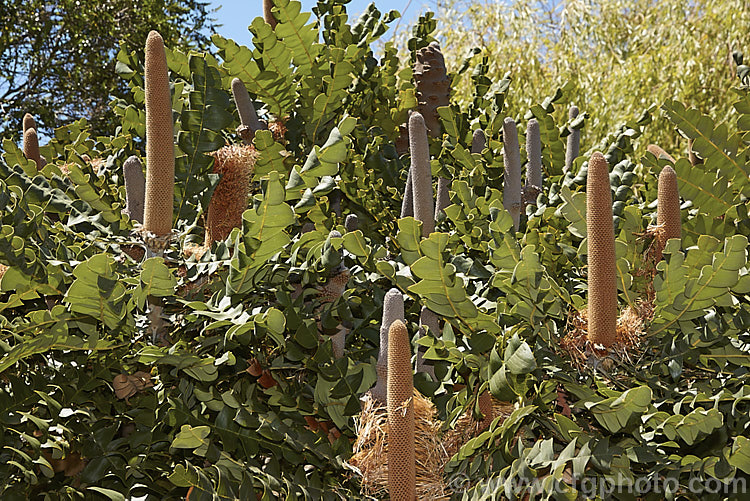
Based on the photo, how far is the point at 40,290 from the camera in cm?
75

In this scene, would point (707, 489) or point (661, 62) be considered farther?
point (661, 62)

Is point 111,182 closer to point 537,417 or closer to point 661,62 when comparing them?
point 537,417

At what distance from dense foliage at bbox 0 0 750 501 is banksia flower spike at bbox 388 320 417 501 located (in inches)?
1.5

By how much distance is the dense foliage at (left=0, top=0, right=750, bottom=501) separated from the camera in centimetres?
66

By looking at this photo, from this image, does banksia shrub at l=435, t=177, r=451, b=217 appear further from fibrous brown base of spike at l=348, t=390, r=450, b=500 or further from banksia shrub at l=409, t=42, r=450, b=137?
fibrous brown base of spike at l=348, t=390, r=450, b=500

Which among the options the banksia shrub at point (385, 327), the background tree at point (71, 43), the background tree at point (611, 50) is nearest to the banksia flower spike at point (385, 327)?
the banksia shrub at point (385, 327)

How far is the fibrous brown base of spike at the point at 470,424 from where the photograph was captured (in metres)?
0.76

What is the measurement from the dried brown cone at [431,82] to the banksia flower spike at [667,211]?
0.40 metres

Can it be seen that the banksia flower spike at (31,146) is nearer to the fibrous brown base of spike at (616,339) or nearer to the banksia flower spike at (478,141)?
the banksia flower spike at (478,141)

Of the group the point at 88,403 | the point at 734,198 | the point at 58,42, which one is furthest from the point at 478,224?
the point at 58,42

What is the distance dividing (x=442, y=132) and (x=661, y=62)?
4780 millimetres

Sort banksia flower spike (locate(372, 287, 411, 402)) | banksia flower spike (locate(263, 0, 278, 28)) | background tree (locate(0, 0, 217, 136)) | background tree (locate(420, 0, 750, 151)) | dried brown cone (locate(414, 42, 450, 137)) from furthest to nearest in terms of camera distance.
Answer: background tree (locate(0, 0, 217, 136)), background tree (locate(420, 0, 750, 151)), banksia flower spike (locate(263, 0, 278, 28)), dried brown cone (locate(414, 42, 450, 137)), banksia flower spike (locate(372, 287, 411, 402))

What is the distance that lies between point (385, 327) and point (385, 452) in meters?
0.13

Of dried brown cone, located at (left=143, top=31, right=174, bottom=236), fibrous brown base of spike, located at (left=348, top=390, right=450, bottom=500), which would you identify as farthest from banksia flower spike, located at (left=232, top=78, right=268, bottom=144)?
fibrous brown base of spike, located at (left=348, top=390, right=450, bottom=500)
